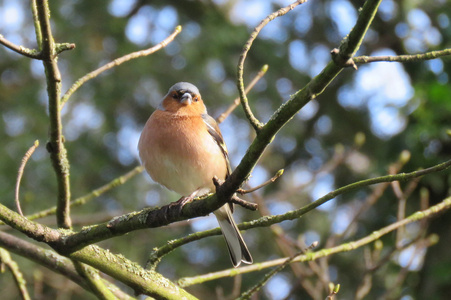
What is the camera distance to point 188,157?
13.7 ft

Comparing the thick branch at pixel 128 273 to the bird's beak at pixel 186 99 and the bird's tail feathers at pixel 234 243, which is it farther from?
the bird's beak at pixel 186 99

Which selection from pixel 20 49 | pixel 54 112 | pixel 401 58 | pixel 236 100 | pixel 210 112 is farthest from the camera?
pixel 210 112

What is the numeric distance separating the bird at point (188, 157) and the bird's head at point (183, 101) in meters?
0.09

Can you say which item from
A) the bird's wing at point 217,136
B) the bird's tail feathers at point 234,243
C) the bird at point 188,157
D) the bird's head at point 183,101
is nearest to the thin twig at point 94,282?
the bird at point 188,157

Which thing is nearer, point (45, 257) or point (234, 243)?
point (45, 257)

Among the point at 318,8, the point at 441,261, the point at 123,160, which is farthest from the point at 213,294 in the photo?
the point at 318,8

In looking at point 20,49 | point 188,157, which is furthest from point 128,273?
point 188,157

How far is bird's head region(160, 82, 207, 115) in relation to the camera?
470 centimetres

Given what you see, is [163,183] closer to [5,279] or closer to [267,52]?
[5,279]

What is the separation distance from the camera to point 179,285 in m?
3.41

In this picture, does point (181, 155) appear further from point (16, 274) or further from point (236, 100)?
point (16, 274)

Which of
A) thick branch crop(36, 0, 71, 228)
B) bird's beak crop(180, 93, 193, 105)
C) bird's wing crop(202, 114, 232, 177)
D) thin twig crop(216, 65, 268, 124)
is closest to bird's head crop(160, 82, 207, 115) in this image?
bird's beak crop(180, 93, 193, 105)

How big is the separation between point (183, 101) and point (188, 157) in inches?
27.0

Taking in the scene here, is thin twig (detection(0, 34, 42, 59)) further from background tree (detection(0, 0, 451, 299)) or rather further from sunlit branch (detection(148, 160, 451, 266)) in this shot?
background tree (detection(0, 0, 451, 299))
